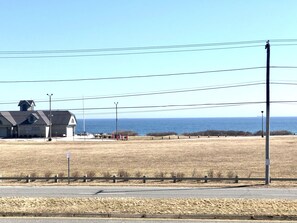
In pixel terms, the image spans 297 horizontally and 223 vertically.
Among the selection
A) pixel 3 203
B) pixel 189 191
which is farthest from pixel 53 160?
pixel 3 203

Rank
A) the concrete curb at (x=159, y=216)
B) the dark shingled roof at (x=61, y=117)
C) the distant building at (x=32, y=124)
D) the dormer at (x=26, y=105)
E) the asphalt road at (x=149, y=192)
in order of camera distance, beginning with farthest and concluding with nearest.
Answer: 1. the dormer at (x=26, y=105)
2. the dark shingled roof at (x=61, y=117)
3. the distant building at (x=32, y=124)
4. the asphalt road at (x=149, y=192)
5. the concrete curb at (x=159, y=216)

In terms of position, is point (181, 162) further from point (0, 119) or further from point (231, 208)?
point (0, 119)

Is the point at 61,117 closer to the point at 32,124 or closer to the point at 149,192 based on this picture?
the point at 32,124

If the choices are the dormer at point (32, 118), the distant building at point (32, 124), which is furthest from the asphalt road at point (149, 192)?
the dormer at point (32, 118)

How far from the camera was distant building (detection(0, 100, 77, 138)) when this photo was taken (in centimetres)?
10006

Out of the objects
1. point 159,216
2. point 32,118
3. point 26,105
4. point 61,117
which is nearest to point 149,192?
point 159,216

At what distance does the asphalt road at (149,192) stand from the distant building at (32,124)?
77232 millimetres

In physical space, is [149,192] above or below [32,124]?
below

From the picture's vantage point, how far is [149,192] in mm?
22094

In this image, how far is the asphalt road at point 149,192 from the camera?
20.6 metres

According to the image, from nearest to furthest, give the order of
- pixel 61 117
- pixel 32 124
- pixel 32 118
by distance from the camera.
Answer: pixel 32 118, pixel 32 124, pixel 61 117

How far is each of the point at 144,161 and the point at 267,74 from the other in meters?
18.8

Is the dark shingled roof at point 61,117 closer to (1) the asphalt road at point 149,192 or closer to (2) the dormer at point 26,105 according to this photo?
(2) the dormer at point 26,105

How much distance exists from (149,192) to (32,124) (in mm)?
83058
